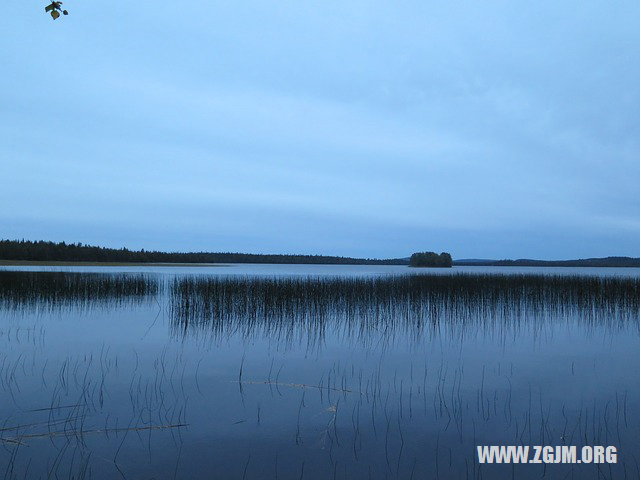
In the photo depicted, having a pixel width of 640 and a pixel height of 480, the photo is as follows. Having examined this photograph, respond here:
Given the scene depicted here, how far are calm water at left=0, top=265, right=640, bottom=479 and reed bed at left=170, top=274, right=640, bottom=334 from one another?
0.14 m

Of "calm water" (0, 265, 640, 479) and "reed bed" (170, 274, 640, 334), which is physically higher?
"reed bed" (170, 274, 640, 334)

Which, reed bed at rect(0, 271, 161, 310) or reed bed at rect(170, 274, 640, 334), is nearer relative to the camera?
reed bed at rect(170, 274, 640, 334)

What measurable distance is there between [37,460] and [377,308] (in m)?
11.5

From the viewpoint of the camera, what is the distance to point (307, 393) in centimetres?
671

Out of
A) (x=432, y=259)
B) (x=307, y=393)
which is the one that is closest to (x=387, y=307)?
(x=307, y=393)

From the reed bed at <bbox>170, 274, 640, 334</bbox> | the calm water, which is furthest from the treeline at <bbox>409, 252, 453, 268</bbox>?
the calm water

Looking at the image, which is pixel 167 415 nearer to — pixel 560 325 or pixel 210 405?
pixel 210 405

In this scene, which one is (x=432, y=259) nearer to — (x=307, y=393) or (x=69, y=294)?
(x=69, y=294)

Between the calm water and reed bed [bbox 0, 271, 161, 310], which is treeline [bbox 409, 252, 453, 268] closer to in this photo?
reed bed [bbox 0, 271, 161, 310]

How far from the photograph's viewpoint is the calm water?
4.46m

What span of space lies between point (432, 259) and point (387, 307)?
258 feet

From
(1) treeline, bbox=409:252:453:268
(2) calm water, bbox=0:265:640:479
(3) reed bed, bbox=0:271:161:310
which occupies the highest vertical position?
(1) treeline, bbox=409:252:453:268

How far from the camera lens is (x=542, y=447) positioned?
4820 millimetres

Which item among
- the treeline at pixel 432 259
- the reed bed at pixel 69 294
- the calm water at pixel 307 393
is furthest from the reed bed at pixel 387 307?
the treeline at pixel 432 259
